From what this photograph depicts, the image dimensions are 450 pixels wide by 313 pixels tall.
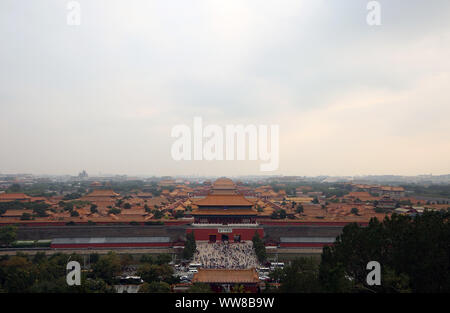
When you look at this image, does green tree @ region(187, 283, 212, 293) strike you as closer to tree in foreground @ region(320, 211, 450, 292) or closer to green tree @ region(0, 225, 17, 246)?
tree in foreground @ region(320, 211, 450, 292)

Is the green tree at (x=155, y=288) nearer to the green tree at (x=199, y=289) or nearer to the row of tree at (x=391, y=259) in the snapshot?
the green tree at (x=199, y=289)

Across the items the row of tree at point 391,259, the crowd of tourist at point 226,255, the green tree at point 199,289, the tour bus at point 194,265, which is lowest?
the crowd of tourist at point 226,255

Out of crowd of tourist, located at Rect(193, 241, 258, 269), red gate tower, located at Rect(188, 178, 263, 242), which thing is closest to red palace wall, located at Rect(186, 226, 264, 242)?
red gate tower, located at Rect(188, 178, 263, 242)

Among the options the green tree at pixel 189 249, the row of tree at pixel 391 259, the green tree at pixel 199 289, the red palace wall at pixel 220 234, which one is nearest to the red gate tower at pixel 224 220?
the red palace wall at pixel 220 234

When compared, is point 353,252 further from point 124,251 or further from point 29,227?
point 29,227

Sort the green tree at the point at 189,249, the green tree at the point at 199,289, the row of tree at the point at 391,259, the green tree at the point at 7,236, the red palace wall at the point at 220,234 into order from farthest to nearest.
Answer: the red palace wall at the point at 220,234, the green tree at the point at 7,236, the green tree at the point at 189,249, the green tree at the point at 199,289, the row of tree at the point at 391,259

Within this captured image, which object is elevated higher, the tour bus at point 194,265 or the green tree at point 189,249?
the green tree at point 189,249

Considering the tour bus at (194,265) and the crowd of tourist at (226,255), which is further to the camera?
the crowd of tourist at (226,255)

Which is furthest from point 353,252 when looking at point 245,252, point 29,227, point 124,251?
point 29,227

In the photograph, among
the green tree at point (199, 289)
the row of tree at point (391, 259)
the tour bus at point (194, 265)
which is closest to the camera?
the row of tree at point (391, 259)
